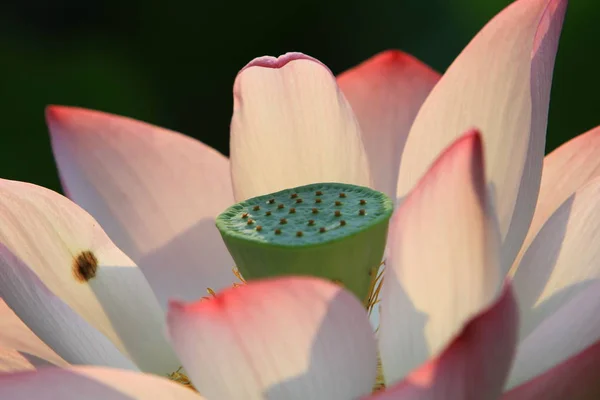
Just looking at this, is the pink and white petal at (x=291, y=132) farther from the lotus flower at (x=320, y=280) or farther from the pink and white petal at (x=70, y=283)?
the pink and white petal at (x=70, y=283)

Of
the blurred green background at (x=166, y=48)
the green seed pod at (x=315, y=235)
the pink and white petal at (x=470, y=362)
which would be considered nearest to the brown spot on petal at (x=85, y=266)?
the green seed pod at (x=315, y=235)

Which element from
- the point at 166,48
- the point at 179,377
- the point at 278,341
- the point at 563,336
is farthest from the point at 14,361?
the point at 166,48

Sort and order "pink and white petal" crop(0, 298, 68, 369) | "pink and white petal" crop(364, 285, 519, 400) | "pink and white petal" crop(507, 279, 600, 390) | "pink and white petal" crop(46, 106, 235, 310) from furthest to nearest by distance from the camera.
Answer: "pink and white petal" crop(46, 106, 235, 310) → "pink and white petal" crop(0, 298, 68, 369) → "pink and white petal" crop(507, 279, 600, 390) → "pink and white petal" crop(364, 285, 519, 400)

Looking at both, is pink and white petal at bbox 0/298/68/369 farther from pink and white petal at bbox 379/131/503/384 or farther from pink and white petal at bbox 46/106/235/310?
pink and white petal at bbox 379/131/503/384

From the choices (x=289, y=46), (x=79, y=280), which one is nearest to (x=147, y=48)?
(x=289, y=46)

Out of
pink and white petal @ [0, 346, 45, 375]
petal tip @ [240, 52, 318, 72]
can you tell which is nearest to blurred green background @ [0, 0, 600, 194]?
petal tip @ [240, 52, 318, 72]

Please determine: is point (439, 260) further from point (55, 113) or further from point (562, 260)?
point (55, 113)
